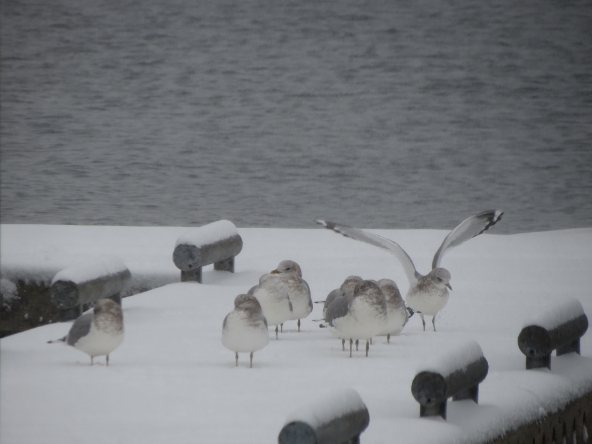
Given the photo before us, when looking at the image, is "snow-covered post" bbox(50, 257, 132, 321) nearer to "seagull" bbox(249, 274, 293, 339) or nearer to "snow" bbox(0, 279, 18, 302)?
"seagull" bbox(249, 274, 293, 339)

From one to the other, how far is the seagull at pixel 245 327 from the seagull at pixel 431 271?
1325mm

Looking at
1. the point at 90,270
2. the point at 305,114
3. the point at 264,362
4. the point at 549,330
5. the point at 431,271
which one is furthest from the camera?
the point at 305,114

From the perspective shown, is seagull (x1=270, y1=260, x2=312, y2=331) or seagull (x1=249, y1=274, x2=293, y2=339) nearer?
seagull (x1=249, y1=274, x2=293, y2=339)

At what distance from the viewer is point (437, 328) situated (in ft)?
21.0

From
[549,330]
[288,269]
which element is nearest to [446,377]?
[549,330]

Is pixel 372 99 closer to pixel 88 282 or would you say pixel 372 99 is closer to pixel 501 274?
pixel 501 274

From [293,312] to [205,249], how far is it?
1779 mm

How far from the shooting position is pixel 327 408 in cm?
350

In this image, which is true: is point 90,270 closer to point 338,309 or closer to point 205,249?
point 205,249

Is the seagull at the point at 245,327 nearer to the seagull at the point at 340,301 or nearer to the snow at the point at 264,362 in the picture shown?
the snow at the point at 264,362

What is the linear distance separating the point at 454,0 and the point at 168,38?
8.01 metres

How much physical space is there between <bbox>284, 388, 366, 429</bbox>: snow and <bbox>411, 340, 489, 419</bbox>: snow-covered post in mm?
546

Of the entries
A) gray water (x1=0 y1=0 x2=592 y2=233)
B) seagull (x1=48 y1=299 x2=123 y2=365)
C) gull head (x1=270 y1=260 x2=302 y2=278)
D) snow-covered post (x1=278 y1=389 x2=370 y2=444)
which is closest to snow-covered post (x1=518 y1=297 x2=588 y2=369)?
snow-covered post (x1=278 y1=389 x2=370 y2=444)

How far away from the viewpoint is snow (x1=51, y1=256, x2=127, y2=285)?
6277 millimetres
